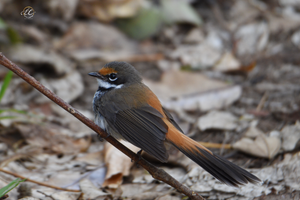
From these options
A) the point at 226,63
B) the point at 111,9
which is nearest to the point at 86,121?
the point at 226,63

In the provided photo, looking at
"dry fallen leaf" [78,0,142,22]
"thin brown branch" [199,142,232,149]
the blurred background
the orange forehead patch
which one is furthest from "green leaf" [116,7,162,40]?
"thin brown branch" [199,142,232,149]

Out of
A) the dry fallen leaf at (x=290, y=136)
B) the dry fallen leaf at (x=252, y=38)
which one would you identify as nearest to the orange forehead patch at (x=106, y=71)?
the dry fallen leaf at (x=290, y=136)

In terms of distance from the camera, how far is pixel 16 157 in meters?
3.55

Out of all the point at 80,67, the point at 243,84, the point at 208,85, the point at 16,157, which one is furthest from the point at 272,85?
the point at 16,157

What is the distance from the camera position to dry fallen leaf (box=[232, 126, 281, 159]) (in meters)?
3.59

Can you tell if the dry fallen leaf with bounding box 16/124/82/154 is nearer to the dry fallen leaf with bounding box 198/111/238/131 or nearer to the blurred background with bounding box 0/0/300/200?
the blurred background with bounding box 0/0/300/200

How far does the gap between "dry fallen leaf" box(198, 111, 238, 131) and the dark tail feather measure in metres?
1.65

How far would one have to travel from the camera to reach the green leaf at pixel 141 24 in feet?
24.0

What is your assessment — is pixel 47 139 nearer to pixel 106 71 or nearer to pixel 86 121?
pixel 106 71

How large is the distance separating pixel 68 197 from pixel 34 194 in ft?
1.02

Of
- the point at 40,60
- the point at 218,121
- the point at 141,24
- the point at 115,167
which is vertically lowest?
the point at 115,167

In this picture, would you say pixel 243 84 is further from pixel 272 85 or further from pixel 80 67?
pixel 80 67

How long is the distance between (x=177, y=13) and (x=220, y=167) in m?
5.60

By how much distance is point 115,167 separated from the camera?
3.51 metres
